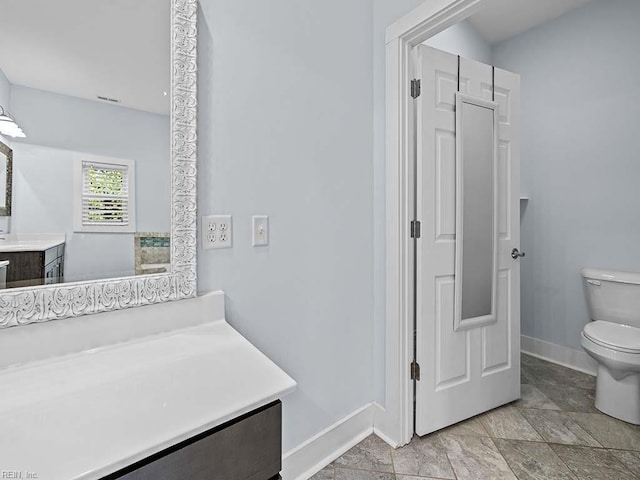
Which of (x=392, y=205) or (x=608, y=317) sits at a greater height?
(x=392, y=205)

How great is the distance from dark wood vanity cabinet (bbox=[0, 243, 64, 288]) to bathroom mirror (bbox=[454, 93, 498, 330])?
5.64ft

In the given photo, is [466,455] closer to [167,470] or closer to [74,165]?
[167,470]

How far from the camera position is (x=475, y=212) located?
1.89m

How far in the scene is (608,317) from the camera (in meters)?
2.31

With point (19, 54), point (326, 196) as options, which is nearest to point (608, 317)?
point (326, 196)

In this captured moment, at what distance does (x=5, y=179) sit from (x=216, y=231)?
577 mm

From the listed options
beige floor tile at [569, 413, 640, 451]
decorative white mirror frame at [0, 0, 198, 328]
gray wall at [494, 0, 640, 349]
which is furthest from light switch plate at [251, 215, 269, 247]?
gray wall at [494, 0, 640, 349]

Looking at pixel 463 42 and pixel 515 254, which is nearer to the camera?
pixel 515 254

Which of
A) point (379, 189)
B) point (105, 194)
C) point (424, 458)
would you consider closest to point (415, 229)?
point (379, 189)

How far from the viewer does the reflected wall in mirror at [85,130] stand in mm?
868

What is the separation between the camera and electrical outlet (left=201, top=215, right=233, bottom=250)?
120cm

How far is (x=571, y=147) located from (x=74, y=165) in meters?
3.20

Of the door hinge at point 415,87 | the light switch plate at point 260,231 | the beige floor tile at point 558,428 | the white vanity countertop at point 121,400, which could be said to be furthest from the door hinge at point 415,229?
the beige floor tile at point 558,428

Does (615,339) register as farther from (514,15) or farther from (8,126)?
(8,126)
